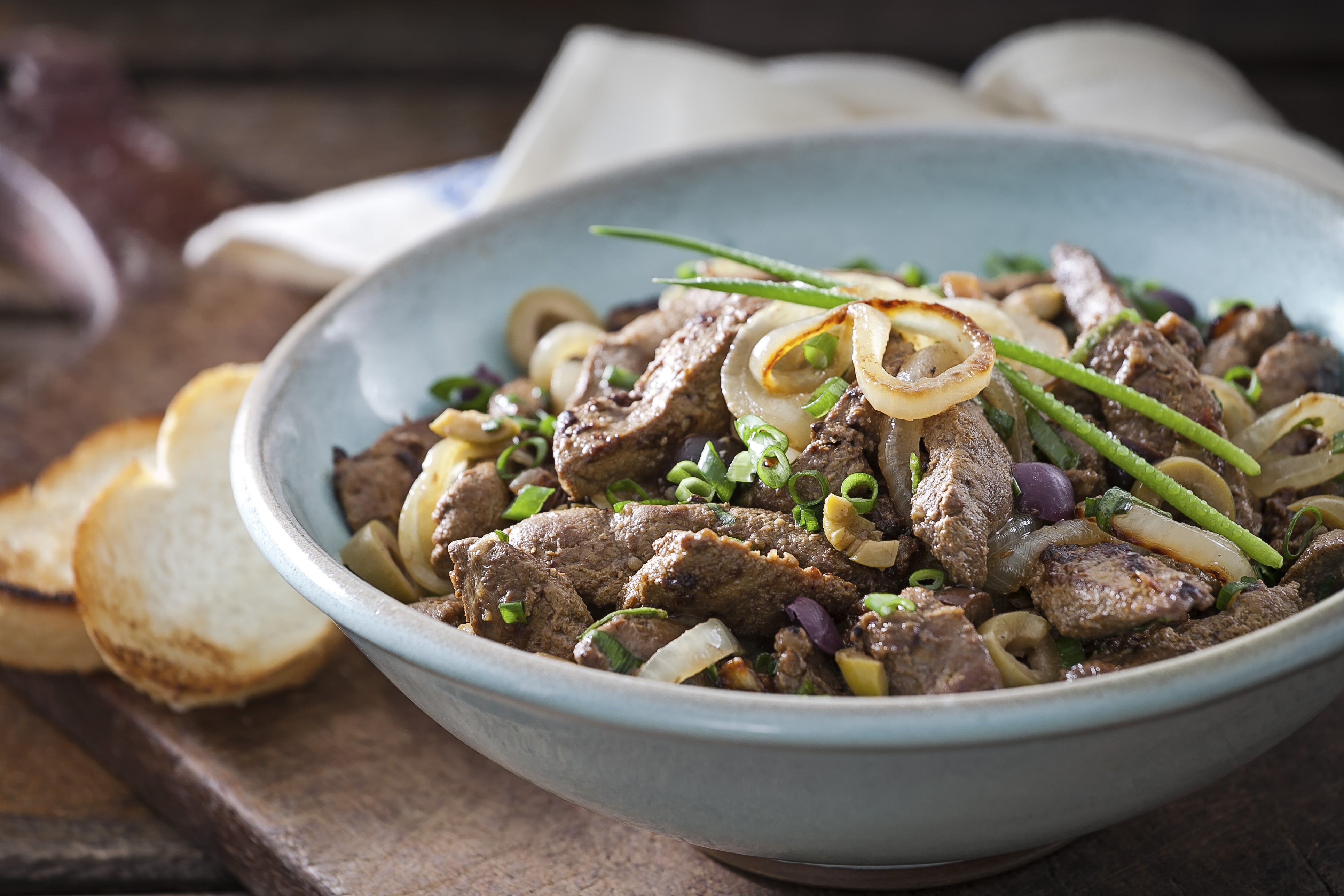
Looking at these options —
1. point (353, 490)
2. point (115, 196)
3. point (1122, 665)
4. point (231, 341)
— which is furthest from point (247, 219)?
point (1122, 665)

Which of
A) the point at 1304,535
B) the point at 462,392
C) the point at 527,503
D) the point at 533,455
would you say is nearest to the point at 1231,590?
the point at 1304,535

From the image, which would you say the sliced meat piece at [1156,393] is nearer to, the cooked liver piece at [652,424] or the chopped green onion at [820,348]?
the chopped green onion at [820,348]

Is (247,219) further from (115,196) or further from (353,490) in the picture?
(353,490)

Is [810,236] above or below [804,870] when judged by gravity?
above

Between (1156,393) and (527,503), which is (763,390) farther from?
(1156,393)

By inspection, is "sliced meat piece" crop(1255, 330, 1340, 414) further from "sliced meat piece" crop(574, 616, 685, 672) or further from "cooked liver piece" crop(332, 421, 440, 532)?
"cooked liver piece" crop(332, 421, 440, 532)

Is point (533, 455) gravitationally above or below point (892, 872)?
above
